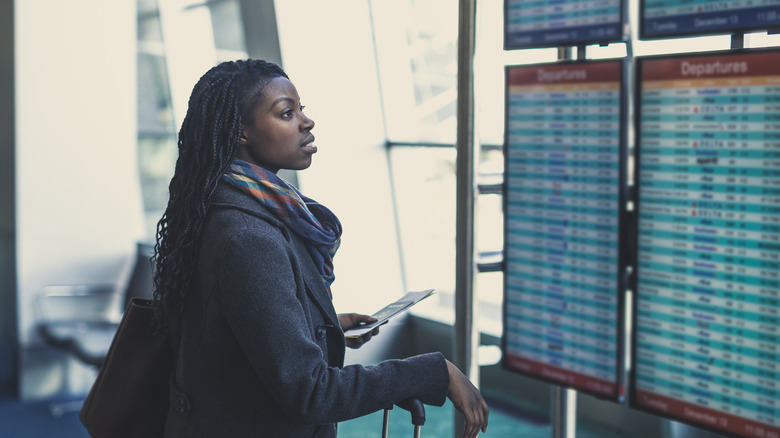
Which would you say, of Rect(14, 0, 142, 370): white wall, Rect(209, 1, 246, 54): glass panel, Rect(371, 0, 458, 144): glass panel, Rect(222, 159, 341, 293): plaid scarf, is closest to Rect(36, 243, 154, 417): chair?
Rect(14, 0, 142, 370): white wall

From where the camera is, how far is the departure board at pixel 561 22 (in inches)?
66.3

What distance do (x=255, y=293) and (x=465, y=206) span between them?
0.66 meters

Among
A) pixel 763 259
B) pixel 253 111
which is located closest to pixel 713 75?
pixel 763 259

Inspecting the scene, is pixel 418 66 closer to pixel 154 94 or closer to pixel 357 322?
pixel 154 94

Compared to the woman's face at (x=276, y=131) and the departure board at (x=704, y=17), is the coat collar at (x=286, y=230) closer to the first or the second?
the woman's face at (x=276, y=131)

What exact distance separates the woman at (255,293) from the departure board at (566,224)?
0.31 metres

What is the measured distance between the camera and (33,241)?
511cm

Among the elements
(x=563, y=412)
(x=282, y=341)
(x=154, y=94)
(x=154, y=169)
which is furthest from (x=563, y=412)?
(x=154, y=94)

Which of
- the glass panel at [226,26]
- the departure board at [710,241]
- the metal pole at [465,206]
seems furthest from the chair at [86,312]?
the departure board at [710,241]

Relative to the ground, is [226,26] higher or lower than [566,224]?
higher

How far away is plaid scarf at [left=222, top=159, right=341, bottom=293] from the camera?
1.62m

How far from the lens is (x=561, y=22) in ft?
5.85

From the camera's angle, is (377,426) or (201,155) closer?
(201,155)

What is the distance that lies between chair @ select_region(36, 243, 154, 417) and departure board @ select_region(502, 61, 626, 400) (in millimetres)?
3256
